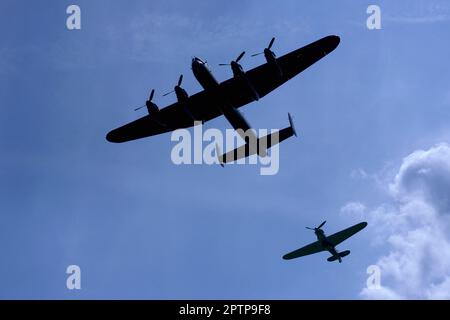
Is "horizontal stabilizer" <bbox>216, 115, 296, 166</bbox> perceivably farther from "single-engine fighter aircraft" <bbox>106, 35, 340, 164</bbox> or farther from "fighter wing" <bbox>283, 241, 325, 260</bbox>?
"fighter wing" <bbox>283, 241, 325, 260</bbox>

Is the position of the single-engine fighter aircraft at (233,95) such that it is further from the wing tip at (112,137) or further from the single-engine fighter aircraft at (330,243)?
the single-engine fighter aircraft at (330,243)

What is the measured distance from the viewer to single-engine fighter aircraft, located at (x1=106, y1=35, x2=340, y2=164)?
3362 centimetres

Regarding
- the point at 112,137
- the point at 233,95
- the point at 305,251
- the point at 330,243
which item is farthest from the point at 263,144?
the point at 305,251

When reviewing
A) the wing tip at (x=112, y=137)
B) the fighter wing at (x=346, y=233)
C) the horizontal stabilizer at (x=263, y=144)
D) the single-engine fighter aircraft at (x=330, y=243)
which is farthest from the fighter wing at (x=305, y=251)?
the wing tip at (x=112, y=137)

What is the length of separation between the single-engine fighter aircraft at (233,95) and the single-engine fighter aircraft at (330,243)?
15.4 meters

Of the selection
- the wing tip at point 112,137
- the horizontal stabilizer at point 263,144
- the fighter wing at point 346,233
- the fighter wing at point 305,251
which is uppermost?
the wing tip at point 112,137

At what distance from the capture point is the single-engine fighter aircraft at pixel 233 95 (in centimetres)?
3362

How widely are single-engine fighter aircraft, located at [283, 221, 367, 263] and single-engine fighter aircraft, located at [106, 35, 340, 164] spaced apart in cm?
1536

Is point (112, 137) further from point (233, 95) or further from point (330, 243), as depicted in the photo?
point (330, 243)

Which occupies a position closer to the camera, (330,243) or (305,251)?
(330,243)

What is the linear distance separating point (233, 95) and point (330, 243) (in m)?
21.6

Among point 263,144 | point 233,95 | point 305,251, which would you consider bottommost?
point 305,251

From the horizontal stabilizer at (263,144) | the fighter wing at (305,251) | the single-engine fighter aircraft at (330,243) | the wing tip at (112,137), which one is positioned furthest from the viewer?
the fighter wing at (305,251)

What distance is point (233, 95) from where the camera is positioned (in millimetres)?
36281
